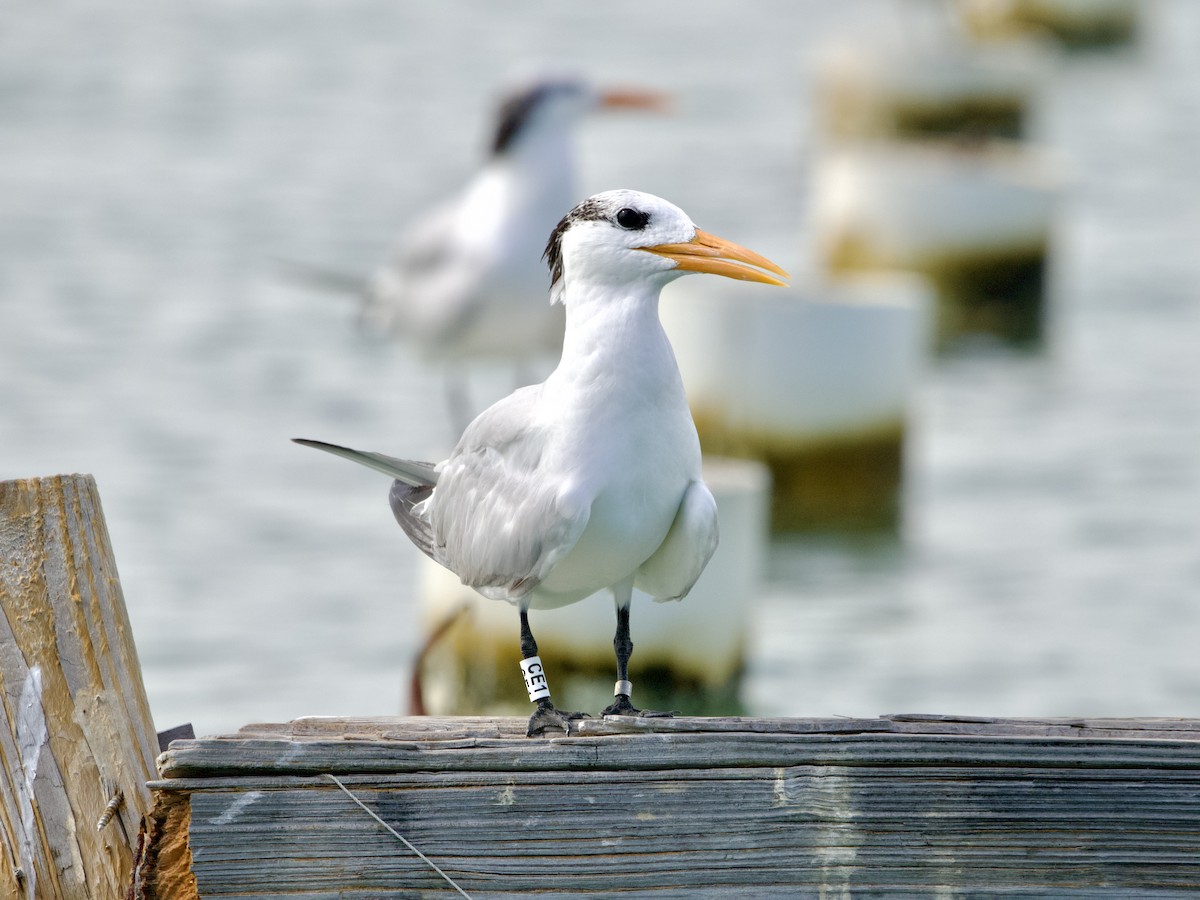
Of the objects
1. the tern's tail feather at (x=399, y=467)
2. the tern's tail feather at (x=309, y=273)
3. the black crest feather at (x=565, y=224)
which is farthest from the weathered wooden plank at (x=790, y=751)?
the tern's tail feather at (x=309, y=273)

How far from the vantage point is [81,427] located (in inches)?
471

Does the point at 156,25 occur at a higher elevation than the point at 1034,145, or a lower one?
higher

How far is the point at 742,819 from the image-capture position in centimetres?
296

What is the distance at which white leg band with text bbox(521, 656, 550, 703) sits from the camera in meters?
3.33

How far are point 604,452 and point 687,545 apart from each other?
248 millimetres

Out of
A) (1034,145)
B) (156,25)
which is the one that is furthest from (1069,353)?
(156,25)

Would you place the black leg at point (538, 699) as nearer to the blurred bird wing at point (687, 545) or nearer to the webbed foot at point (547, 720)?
the webbed foot at point (547, 720)

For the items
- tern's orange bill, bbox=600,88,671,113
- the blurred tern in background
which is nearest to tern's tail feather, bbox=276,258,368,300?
the blurred tern in background

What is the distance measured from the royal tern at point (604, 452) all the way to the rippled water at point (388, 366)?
16.7 feet

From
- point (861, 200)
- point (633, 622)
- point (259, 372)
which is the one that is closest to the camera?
point (633, 622)

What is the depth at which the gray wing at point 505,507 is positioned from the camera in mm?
3340

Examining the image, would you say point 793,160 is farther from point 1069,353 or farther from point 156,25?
point 156,25

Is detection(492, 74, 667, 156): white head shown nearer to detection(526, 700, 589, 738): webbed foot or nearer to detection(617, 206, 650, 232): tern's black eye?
detection(617, 206, 650, 232): tern's black eye

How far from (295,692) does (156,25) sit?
18.3 metres
